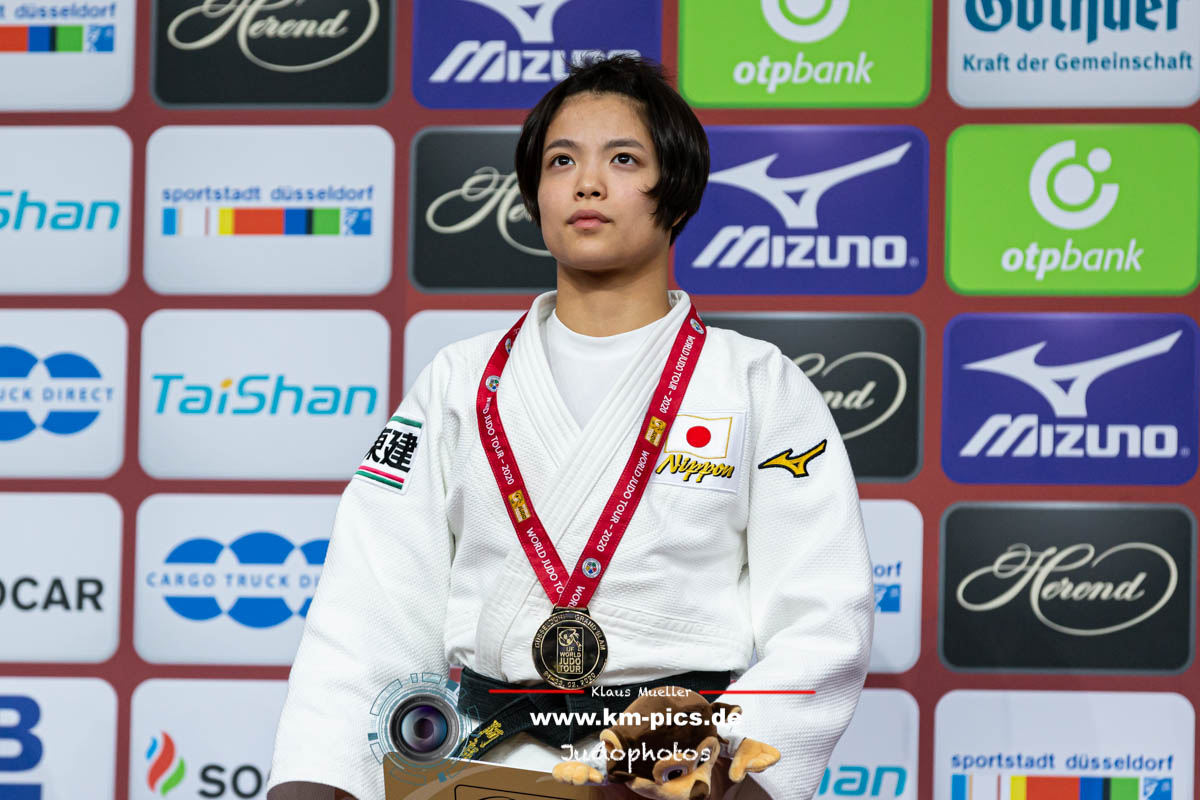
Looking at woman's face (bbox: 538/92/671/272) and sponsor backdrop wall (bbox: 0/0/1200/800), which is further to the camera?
sponsor backdrop wall (bbox: 0/0/1200/800)

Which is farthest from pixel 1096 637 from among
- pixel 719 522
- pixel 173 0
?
pixel 173 0

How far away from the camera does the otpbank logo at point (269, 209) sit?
246cm

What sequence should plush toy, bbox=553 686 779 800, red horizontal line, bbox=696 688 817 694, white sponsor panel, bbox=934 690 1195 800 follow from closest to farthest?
plush toy, bbox=553 686 779 800, red horizontal line, bbox=696 688 817 694, white sponsor panel, bbox=934 690 1195 800

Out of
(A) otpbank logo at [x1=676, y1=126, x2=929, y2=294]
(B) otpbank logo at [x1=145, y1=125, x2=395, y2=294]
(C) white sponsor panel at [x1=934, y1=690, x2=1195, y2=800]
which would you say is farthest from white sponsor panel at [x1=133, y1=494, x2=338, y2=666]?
(C) white sponsor panel at [x1=934, y1=690, x2=1195, y2=800]

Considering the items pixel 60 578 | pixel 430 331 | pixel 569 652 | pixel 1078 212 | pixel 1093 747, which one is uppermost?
pixel 1078 212

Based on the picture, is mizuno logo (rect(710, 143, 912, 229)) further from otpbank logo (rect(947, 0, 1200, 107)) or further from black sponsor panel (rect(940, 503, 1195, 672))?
black sponsor panel (rect(940, 503, 1195, 672))

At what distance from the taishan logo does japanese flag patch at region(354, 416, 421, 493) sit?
1209mm

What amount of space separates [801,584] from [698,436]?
22cm

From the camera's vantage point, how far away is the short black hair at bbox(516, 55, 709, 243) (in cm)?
152

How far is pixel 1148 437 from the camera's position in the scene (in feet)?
7.77

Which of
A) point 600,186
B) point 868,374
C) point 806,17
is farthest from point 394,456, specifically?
point 806,17

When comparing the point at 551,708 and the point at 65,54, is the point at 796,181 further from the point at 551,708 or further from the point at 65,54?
the point at 65,54

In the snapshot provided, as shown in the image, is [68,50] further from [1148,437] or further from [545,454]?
[1148,437]

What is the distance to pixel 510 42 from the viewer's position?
96.7 inches
